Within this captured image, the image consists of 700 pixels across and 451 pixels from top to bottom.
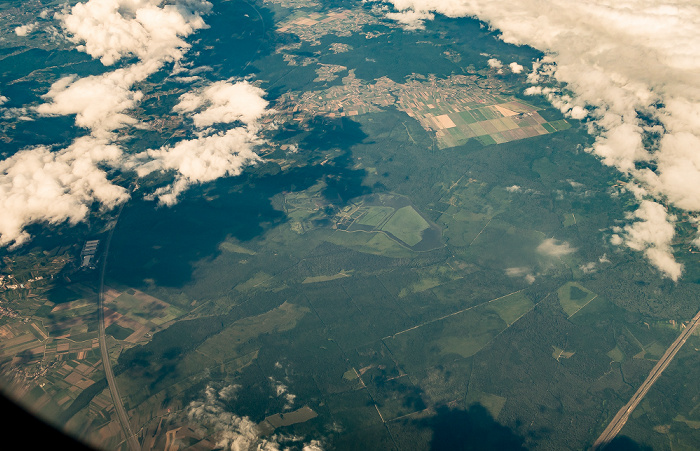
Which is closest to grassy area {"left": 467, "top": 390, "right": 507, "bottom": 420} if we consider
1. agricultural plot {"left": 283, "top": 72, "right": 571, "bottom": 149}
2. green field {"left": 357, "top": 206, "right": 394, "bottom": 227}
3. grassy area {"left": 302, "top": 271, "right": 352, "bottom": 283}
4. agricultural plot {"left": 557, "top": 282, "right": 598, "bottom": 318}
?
agricultural plot {"left": 557, "top": 282, "right": 598, "bottom": 318}

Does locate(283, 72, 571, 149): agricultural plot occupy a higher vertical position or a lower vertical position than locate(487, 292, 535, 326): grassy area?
higher

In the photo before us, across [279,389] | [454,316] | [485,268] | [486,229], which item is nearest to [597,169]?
[486,229]

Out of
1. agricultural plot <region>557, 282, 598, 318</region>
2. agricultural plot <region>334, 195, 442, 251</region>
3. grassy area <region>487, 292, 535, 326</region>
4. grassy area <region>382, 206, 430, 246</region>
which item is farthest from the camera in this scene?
grassy area <region>382, 206, 430, 246</region>

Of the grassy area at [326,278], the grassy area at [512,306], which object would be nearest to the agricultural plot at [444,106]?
the grassy area at [512,306]

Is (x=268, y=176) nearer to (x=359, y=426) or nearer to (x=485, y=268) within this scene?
(x=485, y=268)

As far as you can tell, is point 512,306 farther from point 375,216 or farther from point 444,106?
point 444,106

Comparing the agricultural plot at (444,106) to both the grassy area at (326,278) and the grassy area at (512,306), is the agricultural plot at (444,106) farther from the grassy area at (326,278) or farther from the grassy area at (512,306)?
the grassy area at (326,278)

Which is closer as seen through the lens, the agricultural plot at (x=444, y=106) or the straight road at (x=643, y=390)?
the straight road at (x=643, y=390)

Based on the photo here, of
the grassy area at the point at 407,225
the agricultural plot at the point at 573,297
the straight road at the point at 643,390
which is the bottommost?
the straight road at the point at 643,390

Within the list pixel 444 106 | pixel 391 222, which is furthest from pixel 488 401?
pixel 444 106

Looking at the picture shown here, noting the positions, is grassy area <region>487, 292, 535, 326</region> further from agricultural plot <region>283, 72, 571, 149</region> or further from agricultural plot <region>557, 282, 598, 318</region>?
agricultural plot <region>283, 72, 571, 149</region>
